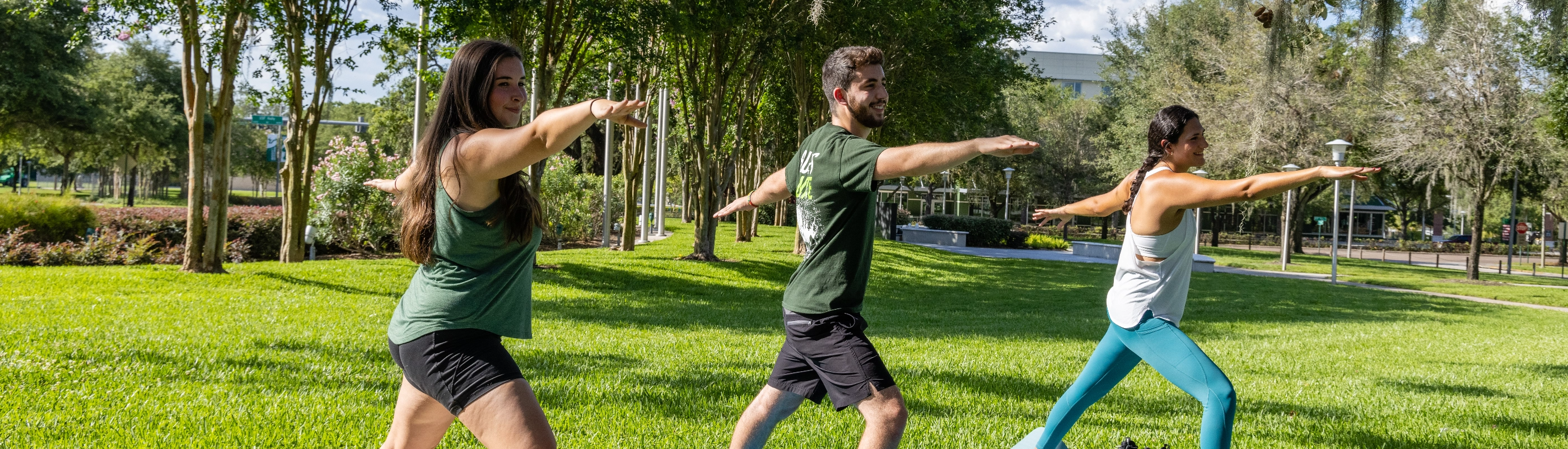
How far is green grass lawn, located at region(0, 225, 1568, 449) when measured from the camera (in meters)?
4.73

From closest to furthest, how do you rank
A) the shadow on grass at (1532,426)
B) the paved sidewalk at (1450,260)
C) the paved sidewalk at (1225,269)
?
the shadow on grass at (1532,426), the paved sidewalk at (1225,269), the paved sidewalk at (1450,260)

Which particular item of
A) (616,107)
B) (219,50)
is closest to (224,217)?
(219,50)

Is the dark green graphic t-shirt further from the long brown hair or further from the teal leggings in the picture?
the teal leggings

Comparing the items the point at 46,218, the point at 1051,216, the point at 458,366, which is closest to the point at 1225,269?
the point at 1051,216

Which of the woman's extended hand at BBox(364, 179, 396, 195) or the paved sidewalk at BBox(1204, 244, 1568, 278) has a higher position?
the woman's extended hand at BBox(364, 179, 396, 195)

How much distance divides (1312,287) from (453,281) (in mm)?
23183

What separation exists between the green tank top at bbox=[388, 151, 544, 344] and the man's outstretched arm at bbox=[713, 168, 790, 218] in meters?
1.01

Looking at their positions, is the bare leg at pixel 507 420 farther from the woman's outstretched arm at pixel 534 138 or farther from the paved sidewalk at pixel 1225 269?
the paved sidewalk at pixel 1225 269

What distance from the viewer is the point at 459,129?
2.43 metres

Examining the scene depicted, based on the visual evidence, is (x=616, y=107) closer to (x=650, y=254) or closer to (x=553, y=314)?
(x=553, y=314)

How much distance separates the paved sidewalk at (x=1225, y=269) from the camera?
1980 cm

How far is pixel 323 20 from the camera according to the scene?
13.3m

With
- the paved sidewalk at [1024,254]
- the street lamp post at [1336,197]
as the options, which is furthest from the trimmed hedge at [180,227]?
the street lamp post at [1336,197]

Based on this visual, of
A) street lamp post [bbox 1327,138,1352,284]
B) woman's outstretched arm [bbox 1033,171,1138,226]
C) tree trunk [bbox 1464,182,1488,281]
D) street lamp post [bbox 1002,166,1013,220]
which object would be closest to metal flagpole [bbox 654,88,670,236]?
street lamp post [bbox 1002,166,1013,220]
